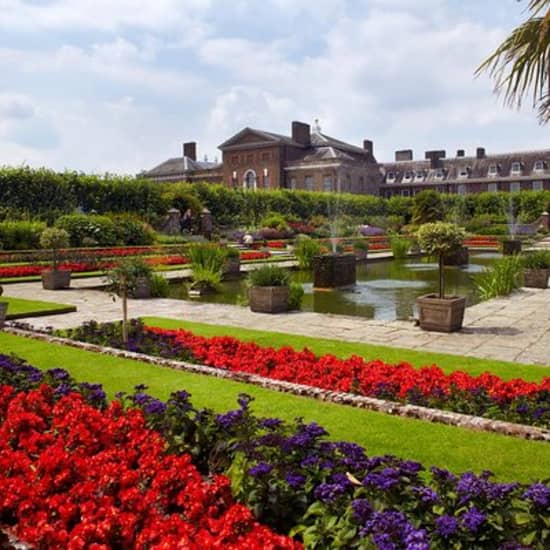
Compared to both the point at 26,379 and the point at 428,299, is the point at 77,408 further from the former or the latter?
the point at 428,299

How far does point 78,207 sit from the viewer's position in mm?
30812

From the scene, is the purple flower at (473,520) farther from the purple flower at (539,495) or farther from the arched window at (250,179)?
the arched window at (250,179)

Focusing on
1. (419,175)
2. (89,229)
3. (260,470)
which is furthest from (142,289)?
(419,175)

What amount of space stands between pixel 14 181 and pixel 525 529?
29095 mm

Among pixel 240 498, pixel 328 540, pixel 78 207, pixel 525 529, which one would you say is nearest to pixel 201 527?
pixel 240 498

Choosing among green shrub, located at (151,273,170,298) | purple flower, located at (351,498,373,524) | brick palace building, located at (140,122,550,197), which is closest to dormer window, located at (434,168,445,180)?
brick palace building, located at (140,122,550,197)

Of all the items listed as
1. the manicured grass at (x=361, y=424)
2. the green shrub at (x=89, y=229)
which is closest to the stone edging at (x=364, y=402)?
the manicured grass at (x=361, y=424)

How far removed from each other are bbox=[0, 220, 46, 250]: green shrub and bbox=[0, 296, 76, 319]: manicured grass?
1318 cm

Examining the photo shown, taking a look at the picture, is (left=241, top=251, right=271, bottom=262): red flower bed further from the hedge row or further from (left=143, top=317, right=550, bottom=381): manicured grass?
(left=143, top=317, right=550, bottom=381): manicured grass

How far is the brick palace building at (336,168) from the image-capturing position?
2350 inches

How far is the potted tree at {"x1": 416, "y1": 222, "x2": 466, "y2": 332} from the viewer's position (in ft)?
27.9

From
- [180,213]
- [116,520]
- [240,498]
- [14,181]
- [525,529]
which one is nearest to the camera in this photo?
[525,529]

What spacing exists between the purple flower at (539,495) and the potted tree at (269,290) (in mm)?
7970

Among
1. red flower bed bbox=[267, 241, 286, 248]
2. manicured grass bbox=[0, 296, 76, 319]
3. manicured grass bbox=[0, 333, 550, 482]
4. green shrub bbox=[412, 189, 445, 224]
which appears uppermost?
green shrub bbox=[412, 189, 445, 224]
